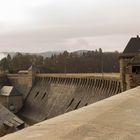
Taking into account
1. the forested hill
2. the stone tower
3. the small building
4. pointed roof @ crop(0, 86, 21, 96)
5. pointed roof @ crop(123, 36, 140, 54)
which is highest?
pointed roof @ crop(123, 36, 140, 54)

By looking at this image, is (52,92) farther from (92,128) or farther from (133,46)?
(92,128)

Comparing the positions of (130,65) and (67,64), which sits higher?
(130,65)

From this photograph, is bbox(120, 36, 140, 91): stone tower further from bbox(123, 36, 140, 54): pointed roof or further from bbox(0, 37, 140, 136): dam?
bbox(0, 37, 140, 136): dam

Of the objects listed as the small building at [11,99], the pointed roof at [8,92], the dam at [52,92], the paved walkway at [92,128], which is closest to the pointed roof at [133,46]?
the dam at [52,92]

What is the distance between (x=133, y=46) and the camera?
34312mm

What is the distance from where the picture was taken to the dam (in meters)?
47.1

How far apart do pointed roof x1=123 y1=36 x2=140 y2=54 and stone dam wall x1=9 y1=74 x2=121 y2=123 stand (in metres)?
8.57

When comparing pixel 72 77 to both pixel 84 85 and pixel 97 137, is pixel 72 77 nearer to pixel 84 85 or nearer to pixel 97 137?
pixel 84 85

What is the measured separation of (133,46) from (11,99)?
117ft

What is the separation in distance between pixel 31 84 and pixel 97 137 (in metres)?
67.0

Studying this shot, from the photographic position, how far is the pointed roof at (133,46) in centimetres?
3321

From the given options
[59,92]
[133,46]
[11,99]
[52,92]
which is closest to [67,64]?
[11,99]

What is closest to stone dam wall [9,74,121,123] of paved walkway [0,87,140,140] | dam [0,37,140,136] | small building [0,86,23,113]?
dam [0,37,140,136]

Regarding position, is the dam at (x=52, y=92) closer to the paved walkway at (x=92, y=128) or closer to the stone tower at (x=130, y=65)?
the stone tower at (x=130, y=65)
